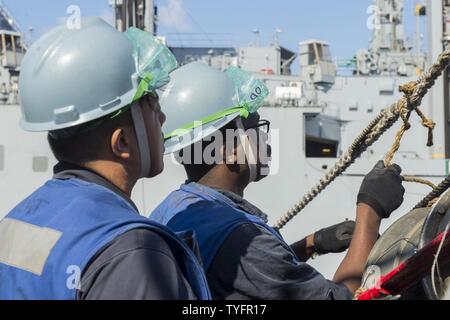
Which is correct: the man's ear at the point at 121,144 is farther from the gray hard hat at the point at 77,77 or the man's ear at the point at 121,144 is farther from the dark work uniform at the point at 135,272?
the dark work uniform at the point at 135,272

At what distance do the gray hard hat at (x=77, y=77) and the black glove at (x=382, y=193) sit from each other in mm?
934

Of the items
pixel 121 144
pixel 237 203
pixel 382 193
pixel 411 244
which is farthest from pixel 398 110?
pixel 121 144

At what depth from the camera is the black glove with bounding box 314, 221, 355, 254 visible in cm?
276

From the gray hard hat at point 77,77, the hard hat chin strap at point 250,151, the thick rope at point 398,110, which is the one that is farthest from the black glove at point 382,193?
the gray hard hat at point 77,77

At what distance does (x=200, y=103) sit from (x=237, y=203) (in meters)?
0.46

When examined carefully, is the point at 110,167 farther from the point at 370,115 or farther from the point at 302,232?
the point at 370,115

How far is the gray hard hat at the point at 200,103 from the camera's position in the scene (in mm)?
2521

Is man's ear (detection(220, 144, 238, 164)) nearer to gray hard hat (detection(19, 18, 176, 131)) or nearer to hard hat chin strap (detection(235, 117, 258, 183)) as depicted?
hard hat chin strap (detection(235, 117, 258, 183))

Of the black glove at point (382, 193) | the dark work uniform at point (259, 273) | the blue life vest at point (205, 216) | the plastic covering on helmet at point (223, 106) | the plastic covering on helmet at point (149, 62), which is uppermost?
the plastic covering on helmet at point (149, 62)

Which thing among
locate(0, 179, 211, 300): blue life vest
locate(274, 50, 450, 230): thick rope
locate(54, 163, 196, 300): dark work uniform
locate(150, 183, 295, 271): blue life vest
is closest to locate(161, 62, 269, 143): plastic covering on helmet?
locate(150, 183, 295, 271): blue life vest

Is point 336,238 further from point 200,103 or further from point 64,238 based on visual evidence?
point 64,238

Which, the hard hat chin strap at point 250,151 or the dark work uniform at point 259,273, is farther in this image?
the hard hat chin strap at point 250,151

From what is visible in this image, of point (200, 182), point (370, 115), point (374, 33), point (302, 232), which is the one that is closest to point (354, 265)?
point (200, 182)

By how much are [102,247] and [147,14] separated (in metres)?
12.9
